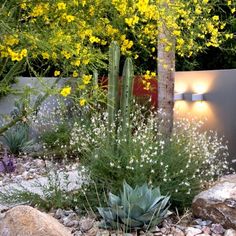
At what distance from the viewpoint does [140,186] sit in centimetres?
516

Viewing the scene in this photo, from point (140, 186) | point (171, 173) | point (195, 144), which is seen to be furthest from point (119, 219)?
point (195, 144)

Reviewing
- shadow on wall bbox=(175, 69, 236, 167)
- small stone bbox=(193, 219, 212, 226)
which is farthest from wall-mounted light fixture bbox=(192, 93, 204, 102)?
small stone bbox=(193, 219, 212, 226)

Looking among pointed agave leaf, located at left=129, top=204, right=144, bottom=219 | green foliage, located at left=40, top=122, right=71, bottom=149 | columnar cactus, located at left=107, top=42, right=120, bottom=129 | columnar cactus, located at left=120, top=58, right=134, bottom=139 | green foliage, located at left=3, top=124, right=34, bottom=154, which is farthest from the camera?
green foliage, located at left=3, top=124, right=34, bottom=154

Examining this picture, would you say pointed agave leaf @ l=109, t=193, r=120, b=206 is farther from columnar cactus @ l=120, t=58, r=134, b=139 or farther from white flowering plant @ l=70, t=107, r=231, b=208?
columnar cactus @ l=120, t=58, r=134, b=139

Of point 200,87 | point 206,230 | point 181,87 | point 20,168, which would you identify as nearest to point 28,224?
point 206,230

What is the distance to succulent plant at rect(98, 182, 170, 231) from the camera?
463cm

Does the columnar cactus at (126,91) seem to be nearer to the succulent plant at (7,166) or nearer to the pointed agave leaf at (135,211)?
the pointed agave leaf at (135,211)

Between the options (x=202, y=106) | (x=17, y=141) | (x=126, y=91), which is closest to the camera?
(x=126, y=91)

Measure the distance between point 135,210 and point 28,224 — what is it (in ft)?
3.62

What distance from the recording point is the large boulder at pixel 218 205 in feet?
16.0

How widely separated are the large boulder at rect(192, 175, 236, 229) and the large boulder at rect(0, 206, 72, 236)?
4.91ft

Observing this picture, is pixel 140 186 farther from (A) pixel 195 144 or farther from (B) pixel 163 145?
(A) pixel 195 144

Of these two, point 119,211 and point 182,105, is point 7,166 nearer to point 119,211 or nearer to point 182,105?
point 182,105

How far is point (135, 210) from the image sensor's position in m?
4.62
